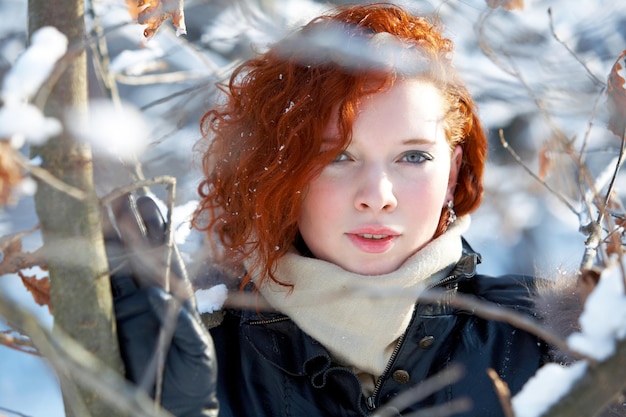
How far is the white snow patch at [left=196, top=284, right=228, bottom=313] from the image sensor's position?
191 cm

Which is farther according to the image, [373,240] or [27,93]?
[373,240]

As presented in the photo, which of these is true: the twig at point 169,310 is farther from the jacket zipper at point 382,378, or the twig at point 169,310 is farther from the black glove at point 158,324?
the jacket zipper at point 382,378

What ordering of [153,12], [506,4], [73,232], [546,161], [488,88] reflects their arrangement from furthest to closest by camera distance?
[488,88] < [546,161] < [506,4] < [153,12] < [73,232]

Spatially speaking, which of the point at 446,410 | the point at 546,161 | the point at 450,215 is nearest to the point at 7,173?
the point at 446,410

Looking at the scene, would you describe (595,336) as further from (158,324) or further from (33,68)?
(33,68)

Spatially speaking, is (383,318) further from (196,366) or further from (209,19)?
(209,19)

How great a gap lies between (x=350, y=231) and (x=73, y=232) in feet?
2.41

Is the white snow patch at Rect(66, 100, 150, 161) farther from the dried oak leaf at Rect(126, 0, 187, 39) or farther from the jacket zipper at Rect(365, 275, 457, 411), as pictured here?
the jacket zipper at Rect(365, 275, 457, 411)

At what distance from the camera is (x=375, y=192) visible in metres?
1.70

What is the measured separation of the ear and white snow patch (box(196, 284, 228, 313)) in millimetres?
631

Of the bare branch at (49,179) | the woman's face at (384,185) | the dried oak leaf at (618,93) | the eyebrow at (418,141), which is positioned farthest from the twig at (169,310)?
the dried oak leaf at (618,93)

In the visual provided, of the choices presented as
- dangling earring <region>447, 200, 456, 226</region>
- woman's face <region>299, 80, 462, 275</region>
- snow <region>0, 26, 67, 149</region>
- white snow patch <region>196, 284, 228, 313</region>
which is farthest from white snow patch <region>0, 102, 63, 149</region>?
dangling earring <region>447, 200, 456, 226</region>

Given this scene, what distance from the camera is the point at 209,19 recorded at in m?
3.74

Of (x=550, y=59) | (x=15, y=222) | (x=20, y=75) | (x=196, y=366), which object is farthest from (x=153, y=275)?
(x=550, y=59)
